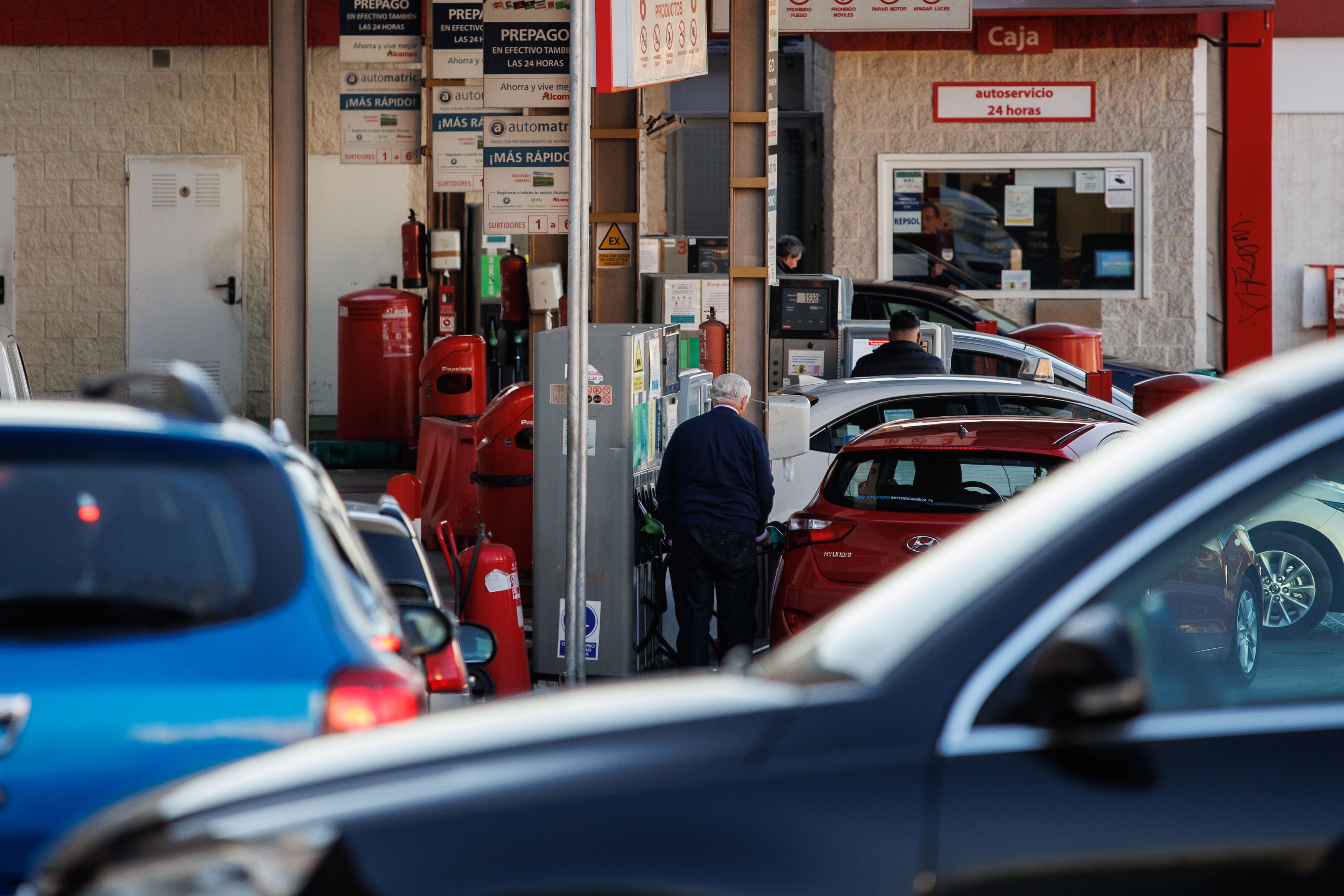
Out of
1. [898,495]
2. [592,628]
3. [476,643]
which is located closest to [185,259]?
[592,628]

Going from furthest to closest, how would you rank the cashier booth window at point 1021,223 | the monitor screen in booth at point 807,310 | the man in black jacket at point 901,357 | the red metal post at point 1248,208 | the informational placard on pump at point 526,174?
the red metal post at point 1248,208, the cashier booth window at point 1021,223, the monitor screen in booth at point 807,310, the man in black jacket at point 901,357, the informational placard on pump at point 526,174

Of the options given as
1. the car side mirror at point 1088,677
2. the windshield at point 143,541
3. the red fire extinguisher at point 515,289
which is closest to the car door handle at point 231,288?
the red fire extinguisher at point 515,289

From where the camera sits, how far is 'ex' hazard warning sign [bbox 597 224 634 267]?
11148 mm

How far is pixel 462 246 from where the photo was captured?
1950cm

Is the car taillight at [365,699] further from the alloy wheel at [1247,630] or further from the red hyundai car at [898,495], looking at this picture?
the red hyundai car at [898,495]

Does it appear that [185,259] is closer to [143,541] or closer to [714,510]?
[714,510]

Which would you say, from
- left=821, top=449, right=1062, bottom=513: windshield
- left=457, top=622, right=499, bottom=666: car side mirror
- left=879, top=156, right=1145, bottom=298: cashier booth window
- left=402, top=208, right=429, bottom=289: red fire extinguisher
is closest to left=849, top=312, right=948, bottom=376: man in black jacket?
left=821, top=449, right=1062, bottom=513: windshield

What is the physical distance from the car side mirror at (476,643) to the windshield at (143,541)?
1375 millimetres

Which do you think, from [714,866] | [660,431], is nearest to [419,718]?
[714,866]

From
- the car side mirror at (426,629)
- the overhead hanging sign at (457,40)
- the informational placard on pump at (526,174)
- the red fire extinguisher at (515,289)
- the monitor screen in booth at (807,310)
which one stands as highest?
the overhead hanging sign at (457,40)

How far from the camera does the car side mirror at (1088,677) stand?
2174mm

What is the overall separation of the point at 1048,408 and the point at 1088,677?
8876mm

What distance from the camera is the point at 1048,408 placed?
427 inches

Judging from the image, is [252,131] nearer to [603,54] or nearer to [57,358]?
[57,358]
